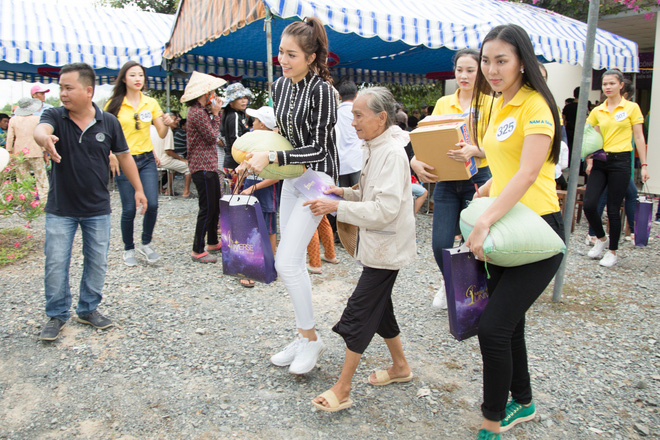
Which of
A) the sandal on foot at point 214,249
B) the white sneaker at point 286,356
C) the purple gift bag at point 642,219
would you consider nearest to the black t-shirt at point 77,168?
the white sneaker at point 286,356

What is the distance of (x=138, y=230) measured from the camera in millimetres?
7047

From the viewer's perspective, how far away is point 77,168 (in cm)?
329

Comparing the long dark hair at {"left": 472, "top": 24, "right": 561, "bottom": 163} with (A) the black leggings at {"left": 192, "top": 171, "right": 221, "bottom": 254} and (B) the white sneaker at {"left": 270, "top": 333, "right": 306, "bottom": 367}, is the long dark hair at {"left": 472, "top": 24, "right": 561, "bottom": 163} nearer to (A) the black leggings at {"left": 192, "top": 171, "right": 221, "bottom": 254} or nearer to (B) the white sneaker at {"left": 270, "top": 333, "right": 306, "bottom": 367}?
(B) the white sneaker at {"left": 270, "top": 333, "right": 306, "bottom": 367}

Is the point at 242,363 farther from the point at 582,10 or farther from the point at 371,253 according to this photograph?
the point at 582,10

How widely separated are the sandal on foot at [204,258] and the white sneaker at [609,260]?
170 inches

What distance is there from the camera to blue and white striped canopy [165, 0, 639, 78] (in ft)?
18.1

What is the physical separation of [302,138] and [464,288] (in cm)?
119

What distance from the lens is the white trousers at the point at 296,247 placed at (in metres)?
2.73

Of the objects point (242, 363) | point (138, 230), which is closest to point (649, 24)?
point (138, 230)

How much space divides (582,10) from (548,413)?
12353 millimetres

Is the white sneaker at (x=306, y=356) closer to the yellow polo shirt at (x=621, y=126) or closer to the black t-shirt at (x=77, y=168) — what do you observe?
the black t-shirt at (x=77, y=168)

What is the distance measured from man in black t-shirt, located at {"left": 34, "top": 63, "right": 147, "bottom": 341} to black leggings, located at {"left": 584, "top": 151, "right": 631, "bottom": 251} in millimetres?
4955

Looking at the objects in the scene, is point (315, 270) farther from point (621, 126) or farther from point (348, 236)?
point (621, 126)

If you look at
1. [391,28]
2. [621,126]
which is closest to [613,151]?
[621,126]
